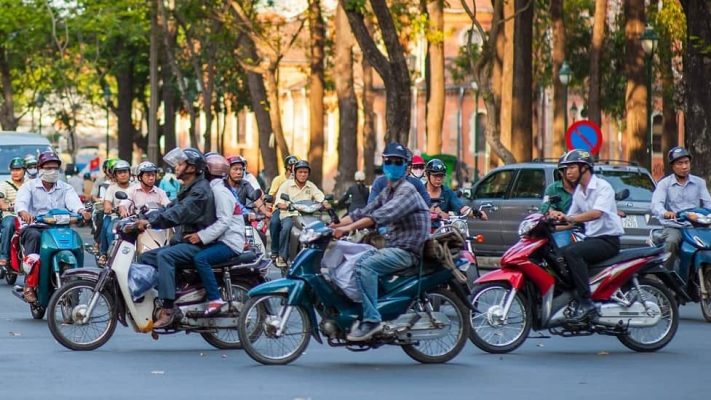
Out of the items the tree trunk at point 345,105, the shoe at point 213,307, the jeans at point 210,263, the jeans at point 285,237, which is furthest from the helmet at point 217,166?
the tree trunk at point 345,105

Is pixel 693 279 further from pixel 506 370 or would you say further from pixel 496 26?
pixel 496 26

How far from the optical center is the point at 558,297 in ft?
45.6

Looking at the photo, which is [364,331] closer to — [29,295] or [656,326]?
[656,326]

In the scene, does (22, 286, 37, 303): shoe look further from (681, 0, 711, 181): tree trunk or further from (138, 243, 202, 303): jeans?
(681, 0, 711, 181): tree trunk

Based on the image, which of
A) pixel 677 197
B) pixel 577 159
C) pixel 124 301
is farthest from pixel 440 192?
pixel 124 301

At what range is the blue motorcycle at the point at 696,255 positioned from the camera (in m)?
16.9

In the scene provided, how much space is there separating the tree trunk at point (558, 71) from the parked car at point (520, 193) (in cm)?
2062

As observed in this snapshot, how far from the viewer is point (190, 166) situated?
13.9 meters

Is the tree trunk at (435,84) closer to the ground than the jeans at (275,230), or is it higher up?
higher up

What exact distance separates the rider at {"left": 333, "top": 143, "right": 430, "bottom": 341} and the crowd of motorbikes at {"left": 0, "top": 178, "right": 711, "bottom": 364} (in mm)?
107

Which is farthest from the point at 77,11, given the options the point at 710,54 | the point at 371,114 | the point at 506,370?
the point at 506,370

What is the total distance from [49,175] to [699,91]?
11.1m

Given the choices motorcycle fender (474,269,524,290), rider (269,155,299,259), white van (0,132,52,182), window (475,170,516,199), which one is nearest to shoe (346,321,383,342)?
motorcycle fender (474,269,524,290)

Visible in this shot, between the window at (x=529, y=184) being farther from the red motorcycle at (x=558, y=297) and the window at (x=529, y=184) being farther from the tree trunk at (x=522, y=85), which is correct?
the tree trunk at (x=522, y=85)
